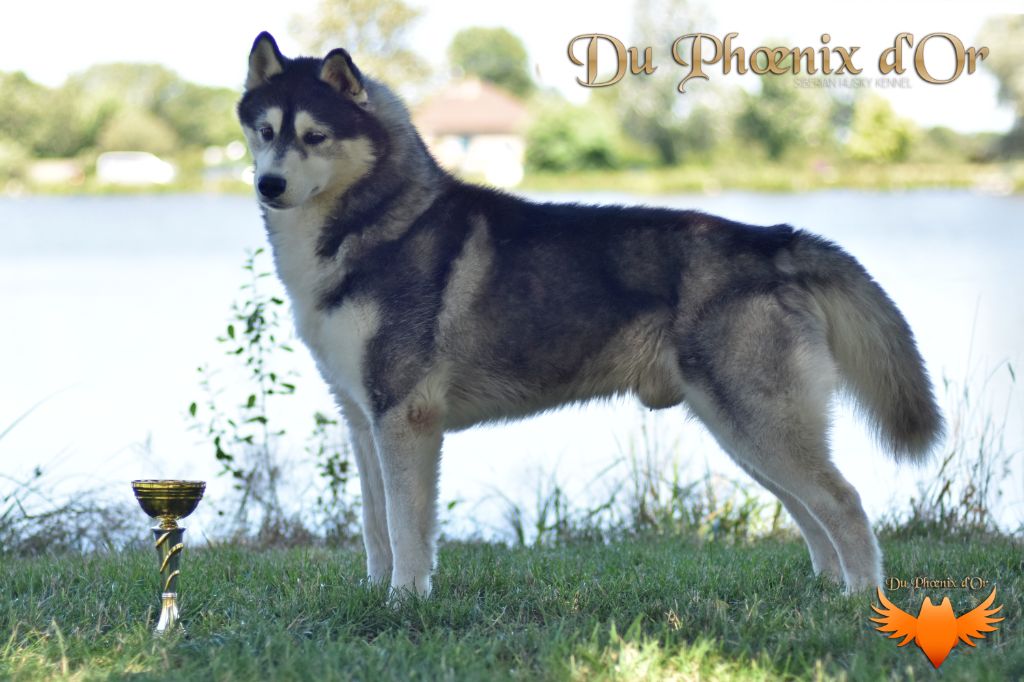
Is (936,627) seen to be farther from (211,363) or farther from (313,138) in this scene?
(211,363)

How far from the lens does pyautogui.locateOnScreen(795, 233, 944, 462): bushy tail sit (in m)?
4.06

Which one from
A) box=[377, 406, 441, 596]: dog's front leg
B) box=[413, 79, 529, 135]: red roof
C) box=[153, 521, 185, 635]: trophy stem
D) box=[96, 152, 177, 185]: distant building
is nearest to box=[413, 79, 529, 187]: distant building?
box=[413, 79, 529, 135]: red roof

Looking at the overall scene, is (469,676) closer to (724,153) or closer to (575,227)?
(575,227)

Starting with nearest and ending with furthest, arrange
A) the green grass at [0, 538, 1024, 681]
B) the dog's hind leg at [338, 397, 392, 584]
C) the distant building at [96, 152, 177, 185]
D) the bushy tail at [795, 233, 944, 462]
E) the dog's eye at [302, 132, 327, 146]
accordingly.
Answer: the green grass at [0, 538, 1024, 681]
the dog's eye at [302, 132, 327, 146]
the bushy tail at [795, 233, 944, 462]
the dog's hind leg at [338, 397, 392, 584]
the distant building at [96, 152, 177, 185]

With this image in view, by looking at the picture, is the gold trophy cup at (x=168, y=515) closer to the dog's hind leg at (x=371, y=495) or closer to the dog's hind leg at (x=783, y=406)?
the dog's hind leg at (x=371, y=495)

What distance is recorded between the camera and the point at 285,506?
6.45m

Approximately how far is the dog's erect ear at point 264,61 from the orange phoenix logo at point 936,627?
2769 millimetres

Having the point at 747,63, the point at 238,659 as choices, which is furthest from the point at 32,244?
the point at 238,659

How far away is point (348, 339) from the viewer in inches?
155

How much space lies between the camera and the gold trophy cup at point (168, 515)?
3.56m

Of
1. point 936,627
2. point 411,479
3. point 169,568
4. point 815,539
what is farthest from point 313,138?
point 936,627

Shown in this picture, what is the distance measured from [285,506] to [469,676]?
3.58 meters

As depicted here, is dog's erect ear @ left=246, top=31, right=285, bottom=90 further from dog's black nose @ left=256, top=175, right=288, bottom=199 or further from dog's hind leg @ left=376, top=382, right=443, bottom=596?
dog's hind leg @ left=376, top=382, right=443, bottom=596

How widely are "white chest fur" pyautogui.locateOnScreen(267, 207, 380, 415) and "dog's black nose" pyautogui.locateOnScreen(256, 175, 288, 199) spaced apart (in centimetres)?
23
